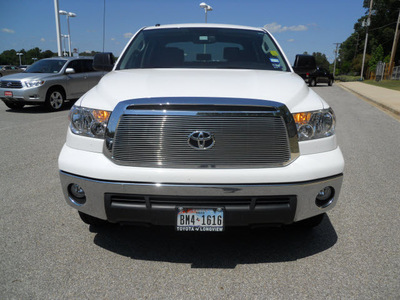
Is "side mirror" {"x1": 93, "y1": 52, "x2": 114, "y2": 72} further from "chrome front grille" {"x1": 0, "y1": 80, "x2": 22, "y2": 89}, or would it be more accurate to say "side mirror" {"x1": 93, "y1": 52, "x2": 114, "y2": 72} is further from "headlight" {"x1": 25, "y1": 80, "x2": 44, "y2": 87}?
"chrome front grille" {"x1": 0, "y1": 80, "x2": 22, "y2": 89}

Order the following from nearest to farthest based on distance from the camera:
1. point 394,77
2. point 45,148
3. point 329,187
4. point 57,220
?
point 329,187, point 57,220, point 45,148, point 394,77

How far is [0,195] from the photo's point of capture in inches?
165

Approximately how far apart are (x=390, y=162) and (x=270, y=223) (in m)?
4.12

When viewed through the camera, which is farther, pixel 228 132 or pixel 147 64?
pixel 147 64

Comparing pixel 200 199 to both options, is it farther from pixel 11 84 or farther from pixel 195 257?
pixel 11 84

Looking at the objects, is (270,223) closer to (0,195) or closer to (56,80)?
(0,195)

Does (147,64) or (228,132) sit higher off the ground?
(147,64)

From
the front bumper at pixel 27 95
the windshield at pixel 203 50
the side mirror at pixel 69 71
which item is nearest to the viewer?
the windshield at pixel 203 50

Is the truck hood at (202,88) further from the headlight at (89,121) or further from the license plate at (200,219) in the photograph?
the license plate at (200,219)

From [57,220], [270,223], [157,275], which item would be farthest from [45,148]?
[270,223]

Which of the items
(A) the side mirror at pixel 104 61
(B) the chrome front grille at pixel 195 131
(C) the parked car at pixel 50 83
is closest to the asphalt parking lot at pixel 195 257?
(B) the chrome front grille at pixel 195 131

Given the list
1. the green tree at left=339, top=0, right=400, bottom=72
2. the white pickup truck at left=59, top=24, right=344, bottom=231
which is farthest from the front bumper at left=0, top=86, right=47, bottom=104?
the green tree at left=339, top=0, right=400, bottom=72

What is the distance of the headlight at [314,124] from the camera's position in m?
2.70

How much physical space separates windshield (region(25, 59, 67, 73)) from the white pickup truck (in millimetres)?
10673
